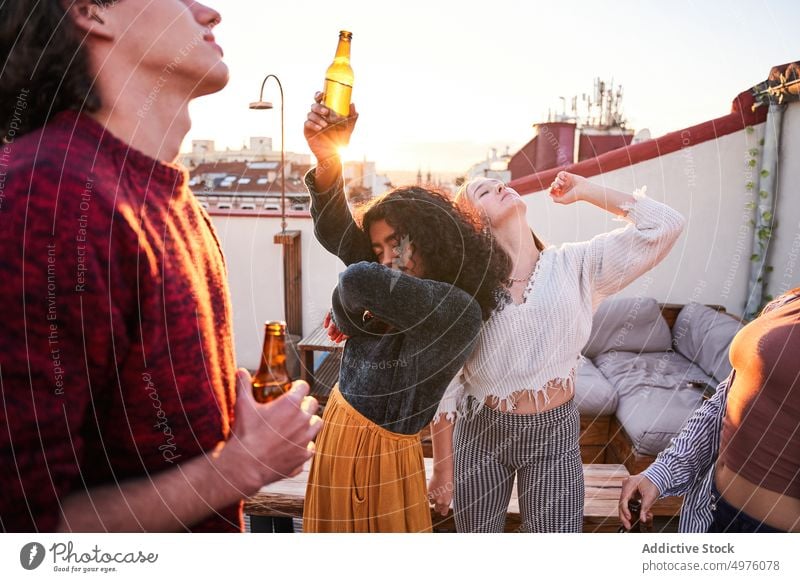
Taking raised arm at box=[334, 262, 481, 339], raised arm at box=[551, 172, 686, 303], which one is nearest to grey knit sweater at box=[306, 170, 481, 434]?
raised arm at box=[334, 262, 481, 339]

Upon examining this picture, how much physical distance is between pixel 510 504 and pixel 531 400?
0.30 metres

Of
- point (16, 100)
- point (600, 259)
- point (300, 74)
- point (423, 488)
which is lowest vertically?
point (423, 488)

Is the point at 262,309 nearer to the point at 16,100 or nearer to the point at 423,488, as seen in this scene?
the point at 423,488

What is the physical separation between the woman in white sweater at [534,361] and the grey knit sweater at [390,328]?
7 cm

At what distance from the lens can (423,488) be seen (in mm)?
941

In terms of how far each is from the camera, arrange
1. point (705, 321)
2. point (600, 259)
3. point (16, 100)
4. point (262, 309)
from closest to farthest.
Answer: point (16, 100)
point (600, 259)
point (262, 309)
point (705, 321)

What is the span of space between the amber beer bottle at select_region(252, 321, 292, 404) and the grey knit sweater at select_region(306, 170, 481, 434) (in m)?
0.09

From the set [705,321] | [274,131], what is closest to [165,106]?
[274,131]

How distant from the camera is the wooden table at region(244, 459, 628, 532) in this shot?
1080 mm

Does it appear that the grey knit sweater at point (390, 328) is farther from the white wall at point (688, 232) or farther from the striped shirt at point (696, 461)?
the striped shirt at point (696, 461)

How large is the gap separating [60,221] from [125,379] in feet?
0.58

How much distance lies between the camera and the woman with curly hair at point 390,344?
862mm

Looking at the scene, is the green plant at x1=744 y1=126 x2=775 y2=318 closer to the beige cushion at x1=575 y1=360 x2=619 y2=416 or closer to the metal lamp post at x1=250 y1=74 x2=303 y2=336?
the beige cushion at x1=575 y1=360 x2=619 y2=416

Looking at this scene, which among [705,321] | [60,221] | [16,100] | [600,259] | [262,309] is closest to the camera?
[60,221]
